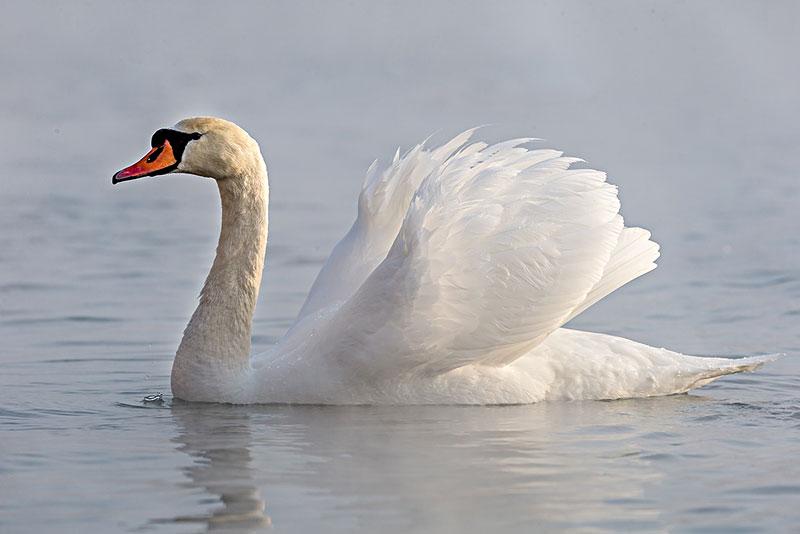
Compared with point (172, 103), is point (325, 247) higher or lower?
lower

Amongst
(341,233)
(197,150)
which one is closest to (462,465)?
(197,150)

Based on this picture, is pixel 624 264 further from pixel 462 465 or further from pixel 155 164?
pixel 155 164

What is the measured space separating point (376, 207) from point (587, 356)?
144cm

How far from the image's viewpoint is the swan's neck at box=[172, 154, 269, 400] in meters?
8.52

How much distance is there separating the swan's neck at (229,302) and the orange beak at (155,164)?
32 cm

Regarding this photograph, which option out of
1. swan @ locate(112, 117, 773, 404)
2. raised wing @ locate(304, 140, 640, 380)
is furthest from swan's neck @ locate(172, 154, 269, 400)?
raised wing @ locate(304, 140, 640, 380)

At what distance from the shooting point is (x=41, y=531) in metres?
5.89

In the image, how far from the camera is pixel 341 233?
14094 millimetres

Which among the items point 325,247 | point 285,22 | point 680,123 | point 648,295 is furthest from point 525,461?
point 285,22

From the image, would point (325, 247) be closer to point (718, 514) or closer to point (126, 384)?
point (126, 384)

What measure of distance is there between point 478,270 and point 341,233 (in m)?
6.00

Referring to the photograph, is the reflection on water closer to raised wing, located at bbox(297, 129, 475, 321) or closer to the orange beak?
raised wing, located at bbox(297, 129, 475, 321)

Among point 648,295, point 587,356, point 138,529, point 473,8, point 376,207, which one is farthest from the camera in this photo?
point 473,8

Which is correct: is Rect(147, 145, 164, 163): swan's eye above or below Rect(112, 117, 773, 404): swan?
above
